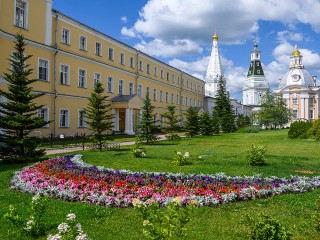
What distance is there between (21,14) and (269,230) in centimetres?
2391

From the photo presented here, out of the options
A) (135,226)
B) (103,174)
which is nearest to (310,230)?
(135,226)

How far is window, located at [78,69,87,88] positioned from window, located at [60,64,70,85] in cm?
184

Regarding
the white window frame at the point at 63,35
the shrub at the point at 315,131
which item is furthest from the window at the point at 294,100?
the white window frame at the point at 63,35

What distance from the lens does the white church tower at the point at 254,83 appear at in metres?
110

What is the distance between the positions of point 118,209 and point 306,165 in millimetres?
8554

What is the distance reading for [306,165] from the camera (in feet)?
41.8

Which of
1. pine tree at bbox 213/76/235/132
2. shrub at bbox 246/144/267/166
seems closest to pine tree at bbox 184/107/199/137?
pine tree at bbox 213/76/235/132

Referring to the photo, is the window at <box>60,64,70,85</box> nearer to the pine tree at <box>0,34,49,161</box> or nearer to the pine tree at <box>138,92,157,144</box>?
the pine tree at <box>138,92,157,144</box>

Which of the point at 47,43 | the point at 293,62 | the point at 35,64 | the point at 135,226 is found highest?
the point at 293,62

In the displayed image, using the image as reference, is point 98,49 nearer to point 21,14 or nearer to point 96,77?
point 96,77

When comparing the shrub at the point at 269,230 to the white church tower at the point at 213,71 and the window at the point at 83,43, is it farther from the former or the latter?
the white church tower at the point at 213,71

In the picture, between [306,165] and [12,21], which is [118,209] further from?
[12,21]

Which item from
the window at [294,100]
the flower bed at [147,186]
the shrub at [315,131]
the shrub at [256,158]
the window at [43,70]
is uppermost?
the window at [294,100]

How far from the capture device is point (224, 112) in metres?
46.0
